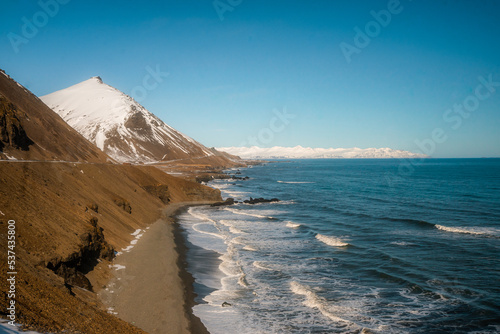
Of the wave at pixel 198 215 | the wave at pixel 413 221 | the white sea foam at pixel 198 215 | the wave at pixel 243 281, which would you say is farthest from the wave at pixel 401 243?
the white sea foam at pixel 198 215

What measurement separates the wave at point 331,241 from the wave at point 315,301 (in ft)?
34.3

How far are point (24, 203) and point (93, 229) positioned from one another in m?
4.04

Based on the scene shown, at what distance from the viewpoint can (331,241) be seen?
2986 cm

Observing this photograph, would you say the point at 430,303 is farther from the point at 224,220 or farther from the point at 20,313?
the point at 224,220

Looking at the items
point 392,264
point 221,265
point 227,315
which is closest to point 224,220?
point 221,265

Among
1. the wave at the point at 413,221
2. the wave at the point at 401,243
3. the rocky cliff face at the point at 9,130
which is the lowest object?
the wave at the point at 401,243

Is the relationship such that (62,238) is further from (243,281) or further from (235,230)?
(235,230)

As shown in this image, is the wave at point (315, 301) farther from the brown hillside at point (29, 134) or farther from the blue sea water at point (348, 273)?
the brown hillside at point (29, 134)

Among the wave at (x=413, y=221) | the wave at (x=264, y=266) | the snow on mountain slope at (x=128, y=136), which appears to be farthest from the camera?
the snow on mountain slope at (x=128, y=136)

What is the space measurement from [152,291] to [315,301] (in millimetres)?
9062

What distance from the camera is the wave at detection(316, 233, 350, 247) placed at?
28.6 meters

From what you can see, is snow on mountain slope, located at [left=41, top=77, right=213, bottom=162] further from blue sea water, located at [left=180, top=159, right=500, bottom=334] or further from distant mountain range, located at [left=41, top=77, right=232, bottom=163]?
blue sea water, located at [left=180, top=159, right=500, bottom=334]

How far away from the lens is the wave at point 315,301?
49.9 feet

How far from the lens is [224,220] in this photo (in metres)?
42.1
